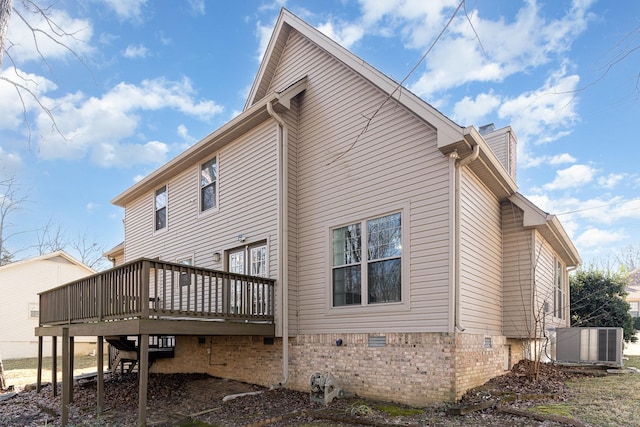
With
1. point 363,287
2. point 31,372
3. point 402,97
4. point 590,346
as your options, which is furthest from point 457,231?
point 31,372

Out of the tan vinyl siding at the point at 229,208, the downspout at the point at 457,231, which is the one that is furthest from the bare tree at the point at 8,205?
the downspout at the point at 457,231

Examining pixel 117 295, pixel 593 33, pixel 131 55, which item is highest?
pixel 131 55

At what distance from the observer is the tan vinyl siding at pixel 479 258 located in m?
7.83

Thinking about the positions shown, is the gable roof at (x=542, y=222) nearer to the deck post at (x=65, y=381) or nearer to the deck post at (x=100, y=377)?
the deck post at (x=100, y=377)

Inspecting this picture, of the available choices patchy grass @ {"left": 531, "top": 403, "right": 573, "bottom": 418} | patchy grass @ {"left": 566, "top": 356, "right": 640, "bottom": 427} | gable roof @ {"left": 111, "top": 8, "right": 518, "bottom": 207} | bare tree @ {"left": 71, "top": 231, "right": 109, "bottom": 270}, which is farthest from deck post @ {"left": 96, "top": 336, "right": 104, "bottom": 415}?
bare tree @ {"left": 71, "top": 231, "right": 109, "bottom": 270}

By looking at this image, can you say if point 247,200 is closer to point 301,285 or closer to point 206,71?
point 301,285

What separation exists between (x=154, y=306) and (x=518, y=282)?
7607 millimetres

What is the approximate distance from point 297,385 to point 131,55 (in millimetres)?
12024

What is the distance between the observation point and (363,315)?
8398 millimetres

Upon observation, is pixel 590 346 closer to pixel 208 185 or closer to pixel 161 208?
pixel 208 185

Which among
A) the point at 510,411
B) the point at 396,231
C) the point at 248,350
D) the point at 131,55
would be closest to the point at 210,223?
the point at 248,350

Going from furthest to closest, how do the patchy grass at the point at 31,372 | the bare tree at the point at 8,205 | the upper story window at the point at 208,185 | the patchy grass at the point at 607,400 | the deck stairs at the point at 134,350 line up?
the bare tree at the point at 8,205 → the patchy grass at the point at 31,372 → the upper story window at the point at 208,185 → the deck stairs at the point at 134,350 → the patchy grass at the point at 607,400

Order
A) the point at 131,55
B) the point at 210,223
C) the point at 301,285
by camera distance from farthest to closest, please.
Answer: the point at 131,55 → the point at 210,223 → the point at 301,285

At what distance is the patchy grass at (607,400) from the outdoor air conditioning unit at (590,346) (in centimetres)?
91
